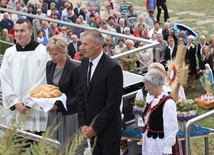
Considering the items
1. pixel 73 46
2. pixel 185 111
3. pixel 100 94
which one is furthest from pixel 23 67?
pixel 73 46

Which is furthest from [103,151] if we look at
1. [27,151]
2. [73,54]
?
[73,54]

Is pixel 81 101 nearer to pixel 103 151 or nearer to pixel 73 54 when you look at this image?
pixel 103 151

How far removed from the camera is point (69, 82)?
5.93 m

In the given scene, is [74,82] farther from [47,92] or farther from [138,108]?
[138,108]

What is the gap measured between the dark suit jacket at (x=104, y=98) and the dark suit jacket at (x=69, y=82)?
0.59 ft

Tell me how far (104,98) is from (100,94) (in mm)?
68

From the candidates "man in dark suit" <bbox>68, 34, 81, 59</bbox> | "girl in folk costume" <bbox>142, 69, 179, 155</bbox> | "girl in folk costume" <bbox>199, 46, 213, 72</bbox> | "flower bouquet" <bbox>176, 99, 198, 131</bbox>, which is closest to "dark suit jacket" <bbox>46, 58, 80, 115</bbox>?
"girl in folk costume" <bbox>142, 69, 179, 155</bbox>

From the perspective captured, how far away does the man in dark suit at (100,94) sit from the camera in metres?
5.54

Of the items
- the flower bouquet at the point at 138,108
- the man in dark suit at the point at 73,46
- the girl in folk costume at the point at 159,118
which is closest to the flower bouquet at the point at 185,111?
the flower bouquet at the point at 138,108

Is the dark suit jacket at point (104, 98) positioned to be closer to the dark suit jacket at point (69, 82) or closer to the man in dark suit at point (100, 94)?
the man in dark suit at point (100, 94)

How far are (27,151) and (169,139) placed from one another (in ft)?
13.6

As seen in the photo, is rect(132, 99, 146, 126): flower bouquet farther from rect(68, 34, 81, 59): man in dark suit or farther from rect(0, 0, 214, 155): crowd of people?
rect(68, 34, 81, 59): man in dark suit

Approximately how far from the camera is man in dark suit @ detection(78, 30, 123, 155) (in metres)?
5.54

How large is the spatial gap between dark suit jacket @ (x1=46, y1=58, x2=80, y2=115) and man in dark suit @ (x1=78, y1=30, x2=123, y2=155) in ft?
0.58
